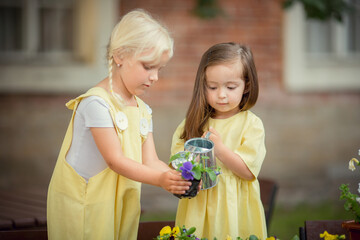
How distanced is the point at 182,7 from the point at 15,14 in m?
1.87

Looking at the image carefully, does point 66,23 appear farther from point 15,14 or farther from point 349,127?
point 349,127

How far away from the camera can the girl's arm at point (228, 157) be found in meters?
2.42

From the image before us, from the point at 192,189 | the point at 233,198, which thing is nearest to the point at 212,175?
the point at 192,189

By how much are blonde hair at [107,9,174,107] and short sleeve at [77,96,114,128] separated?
8cm

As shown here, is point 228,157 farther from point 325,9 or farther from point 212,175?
point 325,9

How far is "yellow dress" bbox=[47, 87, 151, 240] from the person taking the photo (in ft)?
7.64

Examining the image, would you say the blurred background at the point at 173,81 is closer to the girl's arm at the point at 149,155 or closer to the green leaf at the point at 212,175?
the girl's arm at the point at 149,155

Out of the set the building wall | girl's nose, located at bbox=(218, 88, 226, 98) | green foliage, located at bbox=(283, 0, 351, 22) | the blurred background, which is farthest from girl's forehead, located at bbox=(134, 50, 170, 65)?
the building wall

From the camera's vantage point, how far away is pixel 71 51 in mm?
6254

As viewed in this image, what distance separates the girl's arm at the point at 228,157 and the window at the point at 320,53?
4.38 m

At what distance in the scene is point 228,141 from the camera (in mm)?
2535

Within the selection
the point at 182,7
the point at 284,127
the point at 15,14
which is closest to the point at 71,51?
the point at 15,14

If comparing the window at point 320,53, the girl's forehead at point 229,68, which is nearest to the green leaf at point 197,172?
the girl's forehead at point 229,68

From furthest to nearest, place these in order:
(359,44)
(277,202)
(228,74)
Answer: (359,44)
(277,202)
(228,74)
